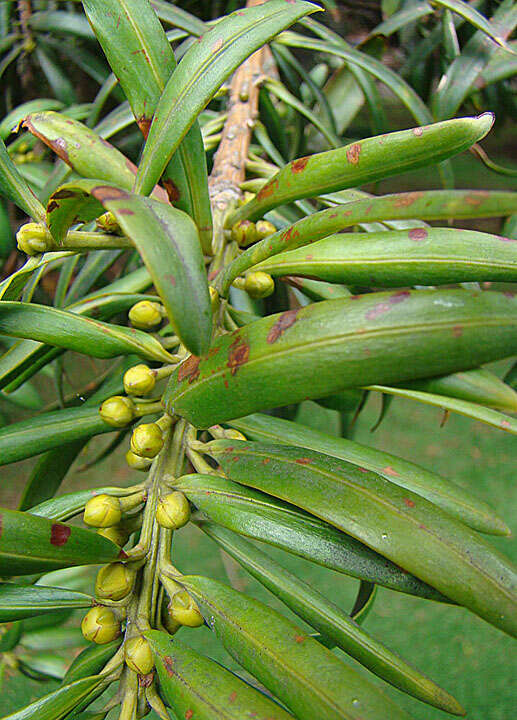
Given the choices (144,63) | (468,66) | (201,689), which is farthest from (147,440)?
(468,66)

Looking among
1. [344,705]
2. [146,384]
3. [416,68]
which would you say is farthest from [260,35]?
[416,68]

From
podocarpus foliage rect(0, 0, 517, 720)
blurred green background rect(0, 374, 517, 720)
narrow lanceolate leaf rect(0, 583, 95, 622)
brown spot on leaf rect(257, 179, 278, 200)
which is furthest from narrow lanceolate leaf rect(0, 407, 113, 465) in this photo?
blurred green background rect(0, 374, 517, 720)

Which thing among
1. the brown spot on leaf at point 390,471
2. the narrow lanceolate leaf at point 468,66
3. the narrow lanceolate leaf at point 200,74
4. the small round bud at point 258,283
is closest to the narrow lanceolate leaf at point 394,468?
the brown spot on leaf at point 390,471

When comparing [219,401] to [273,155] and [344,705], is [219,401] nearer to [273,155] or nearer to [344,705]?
[344,705]

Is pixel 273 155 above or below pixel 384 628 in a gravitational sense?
above

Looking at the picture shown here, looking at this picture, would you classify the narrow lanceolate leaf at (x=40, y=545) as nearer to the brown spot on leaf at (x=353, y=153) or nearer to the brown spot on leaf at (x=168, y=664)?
the brown spot on leaf at (x=168, y=664)
